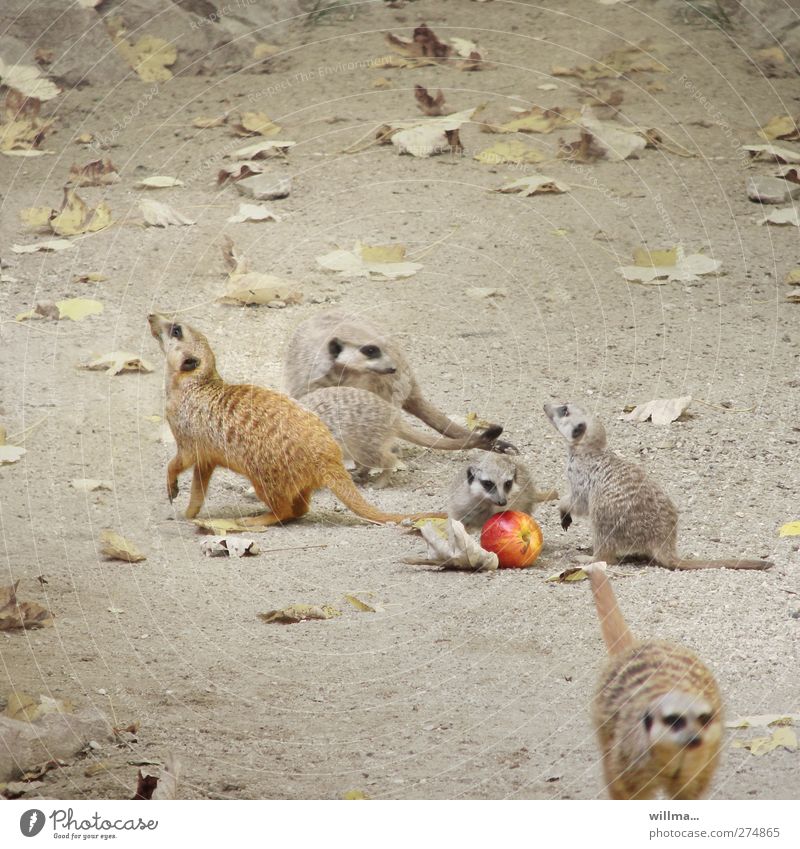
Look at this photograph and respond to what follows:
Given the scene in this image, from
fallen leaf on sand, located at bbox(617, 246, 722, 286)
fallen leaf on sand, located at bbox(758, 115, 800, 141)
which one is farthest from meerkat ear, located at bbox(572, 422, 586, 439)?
fallen leaf on sand, located at bbox(758, 115, 800, 141)

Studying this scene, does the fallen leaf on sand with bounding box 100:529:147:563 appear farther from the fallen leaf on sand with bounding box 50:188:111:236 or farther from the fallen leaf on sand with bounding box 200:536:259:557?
the fallen leaf on sand with bounding box 50:188:111:236

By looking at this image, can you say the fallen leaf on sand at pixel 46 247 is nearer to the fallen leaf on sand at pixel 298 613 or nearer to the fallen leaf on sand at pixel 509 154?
the fallen leaf on sand at pixel 509 154

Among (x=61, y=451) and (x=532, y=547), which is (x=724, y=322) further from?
(x=61, y=451)

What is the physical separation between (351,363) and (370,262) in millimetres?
166

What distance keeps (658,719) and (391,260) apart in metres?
1.03

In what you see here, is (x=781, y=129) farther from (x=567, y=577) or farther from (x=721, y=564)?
(x=567, y=577)

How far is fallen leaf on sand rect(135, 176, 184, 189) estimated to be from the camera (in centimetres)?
205

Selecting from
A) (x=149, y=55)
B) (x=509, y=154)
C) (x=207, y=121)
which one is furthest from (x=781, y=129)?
(x=149, y=55)

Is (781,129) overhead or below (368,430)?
overhead

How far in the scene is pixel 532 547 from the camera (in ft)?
5.26

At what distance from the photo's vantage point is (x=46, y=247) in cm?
207

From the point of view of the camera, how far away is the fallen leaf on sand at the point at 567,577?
60.5 inches

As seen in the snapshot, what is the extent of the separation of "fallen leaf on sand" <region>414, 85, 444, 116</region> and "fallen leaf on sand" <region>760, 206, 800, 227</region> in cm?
57

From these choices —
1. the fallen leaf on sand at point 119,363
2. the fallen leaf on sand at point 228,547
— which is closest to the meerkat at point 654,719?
the fallen leaf on sand at point 228,547
